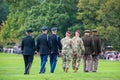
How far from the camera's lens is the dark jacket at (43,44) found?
2600cm

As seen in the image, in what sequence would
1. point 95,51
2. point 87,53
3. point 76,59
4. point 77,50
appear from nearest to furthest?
point 77,50
point 76,59
point 87,53
point 95,51

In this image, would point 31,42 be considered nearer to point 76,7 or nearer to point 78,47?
point 78,47

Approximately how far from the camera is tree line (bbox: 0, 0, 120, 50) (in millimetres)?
77062

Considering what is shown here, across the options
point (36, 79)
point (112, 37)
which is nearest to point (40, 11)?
point (112, 37)

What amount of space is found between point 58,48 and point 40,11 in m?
66.6

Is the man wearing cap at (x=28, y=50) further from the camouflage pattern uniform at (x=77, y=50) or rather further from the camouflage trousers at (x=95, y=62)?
the camouflage trousers at (x=95, y=62)

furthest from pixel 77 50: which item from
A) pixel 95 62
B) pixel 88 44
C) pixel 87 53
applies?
pixel 95 62

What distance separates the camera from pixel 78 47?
2727 cm

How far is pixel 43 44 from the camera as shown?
2620 centimetres

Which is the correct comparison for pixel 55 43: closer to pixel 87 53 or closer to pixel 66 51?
pixel 66 51

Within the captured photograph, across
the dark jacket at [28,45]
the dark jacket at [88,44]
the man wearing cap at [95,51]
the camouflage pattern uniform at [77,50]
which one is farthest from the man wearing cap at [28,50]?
the man wearing cap at [95,51]

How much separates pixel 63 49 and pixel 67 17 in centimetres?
6258

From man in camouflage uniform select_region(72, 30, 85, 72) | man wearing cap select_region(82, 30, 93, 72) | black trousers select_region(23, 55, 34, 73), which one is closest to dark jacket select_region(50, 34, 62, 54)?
man in camouflage uniform select_region(72, 30, 85, 72)

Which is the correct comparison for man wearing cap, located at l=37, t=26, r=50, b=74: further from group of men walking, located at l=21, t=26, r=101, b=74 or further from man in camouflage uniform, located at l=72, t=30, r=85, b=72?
man in camouflage uniform, located at l=72, t=30, r=85, b=72
